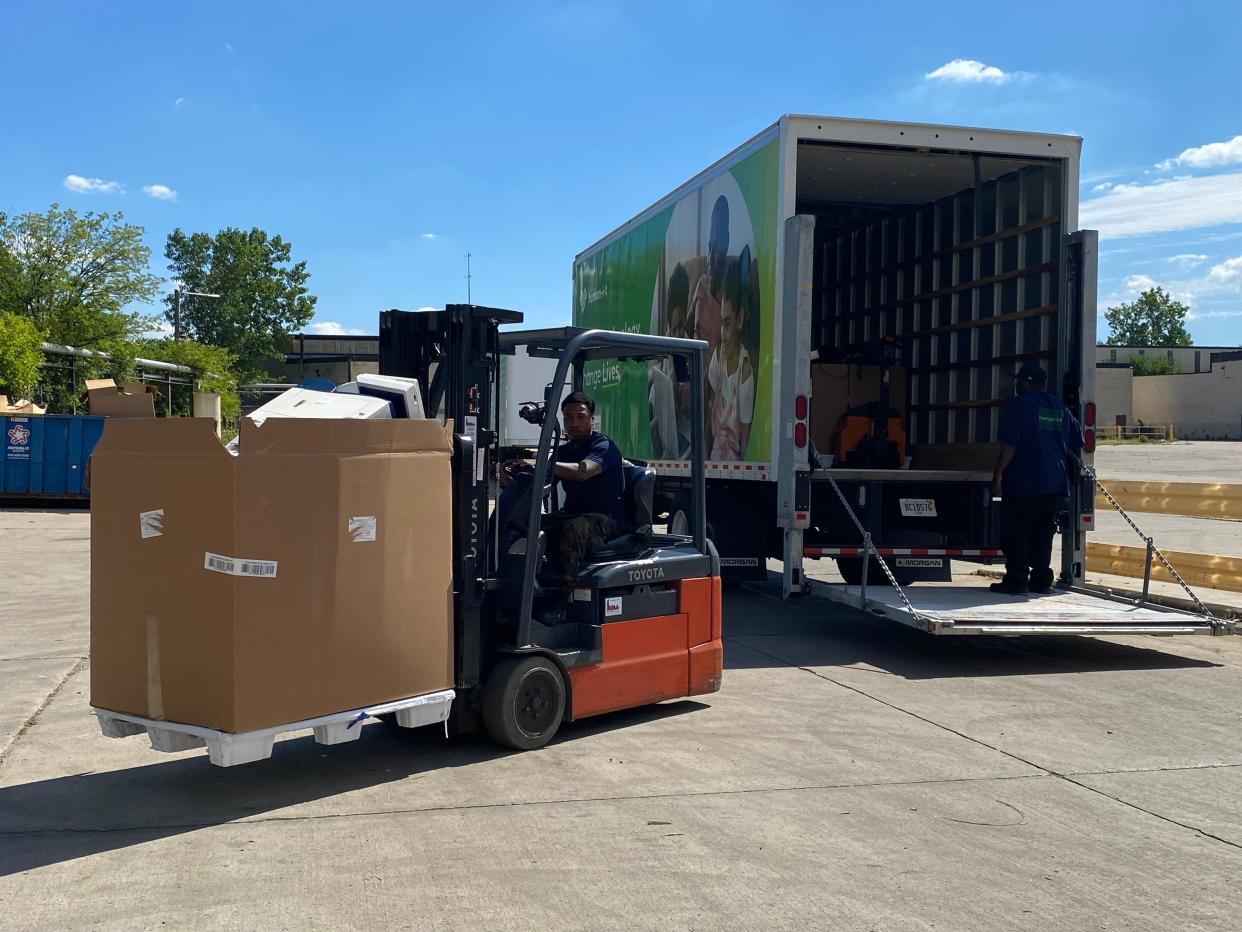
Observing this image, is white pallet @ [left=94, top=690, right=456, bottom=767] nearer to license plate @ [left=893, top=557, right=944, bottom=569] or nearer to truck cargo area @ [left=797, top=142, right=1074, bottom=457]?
license plate @ [left=893, top=557, right=944, bottom=569]

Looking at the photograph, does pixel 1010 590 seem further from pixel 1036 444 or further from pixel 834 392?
pixel 834 392

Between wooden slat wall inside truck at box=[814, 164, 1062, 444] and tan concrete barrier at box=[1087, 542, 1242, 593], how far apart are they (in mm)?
2441

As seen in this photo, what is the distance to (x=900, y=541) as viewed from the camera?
9961 millimetres

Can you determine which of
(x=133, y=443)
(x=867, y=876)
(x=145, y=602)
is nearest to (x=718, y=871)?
(x=867, y=876)

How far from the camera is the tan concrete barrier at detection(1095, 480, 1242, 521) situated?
12508mm

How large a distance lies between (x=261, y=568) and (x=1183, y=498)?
1168cm

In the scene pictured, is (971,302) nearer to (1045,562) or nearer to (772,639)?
(1045,562)

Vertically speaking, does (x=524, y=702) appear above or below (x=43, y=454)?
below

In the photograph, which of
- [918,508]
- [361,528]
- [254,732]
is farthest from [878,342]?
[254,732]

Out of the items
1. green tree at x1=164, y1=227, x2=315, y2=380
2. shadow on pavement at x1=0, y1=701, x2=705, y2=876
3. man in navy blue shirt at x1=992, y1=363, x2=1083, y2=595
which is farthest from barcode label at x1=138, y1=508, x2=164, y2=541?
green tree at x1=164, y1=227, x2=315, y2=380

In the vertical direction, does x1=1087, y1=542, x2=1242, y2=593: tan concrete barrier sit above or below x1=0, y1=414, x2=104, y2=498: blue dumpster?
below

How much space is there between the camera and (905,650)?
913cm

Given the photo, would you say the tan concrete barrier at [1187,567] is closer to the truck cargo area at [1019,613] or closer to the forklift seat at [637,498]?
the truck cargo area at [1019,613]

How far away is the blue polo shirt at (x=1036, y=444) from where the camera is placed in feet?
29.8
